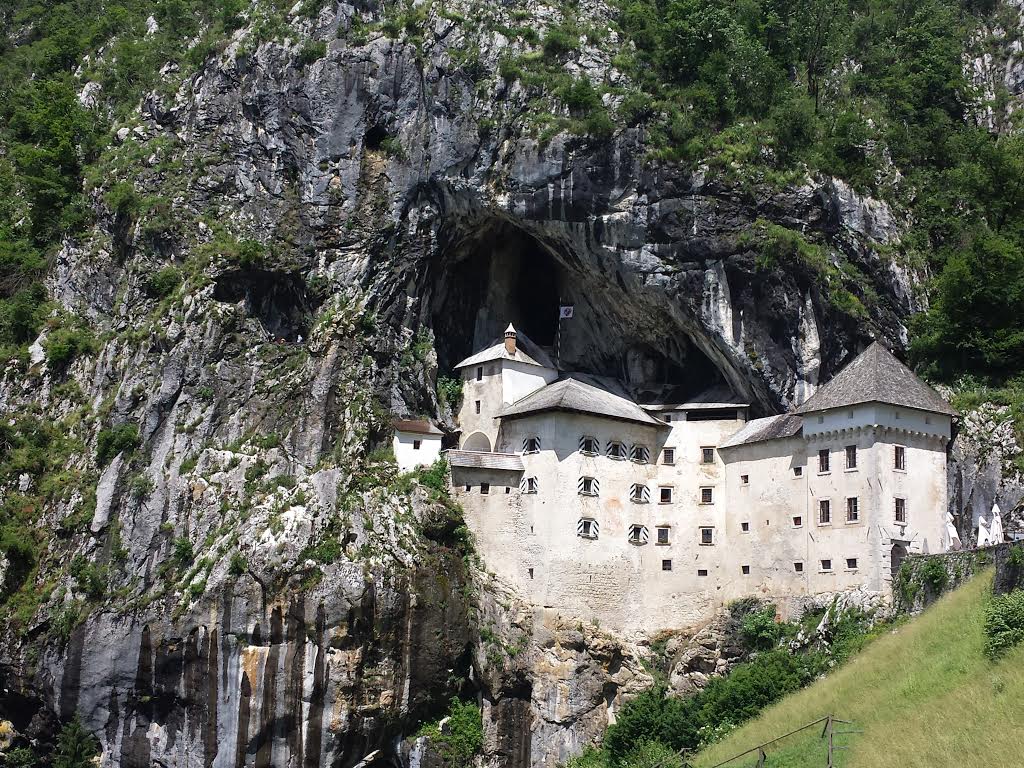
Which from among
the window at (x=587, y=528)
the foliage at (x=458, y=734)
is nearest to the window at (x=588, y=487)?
the window at (x=587, y=528)

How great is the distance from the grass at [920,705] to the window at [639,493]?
14427 millimetres

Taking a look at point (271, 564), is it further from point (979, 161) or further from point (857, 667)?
point (979, 161)

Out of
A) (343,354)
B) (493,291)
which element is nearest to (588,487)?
(343,354)

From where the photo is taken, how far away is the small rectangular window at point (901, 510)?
193 feet

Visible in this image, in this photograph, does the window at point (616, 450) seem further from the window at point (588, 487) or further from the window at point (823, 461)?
the window at point (823, 461)

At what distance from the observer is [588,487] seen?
66.0m

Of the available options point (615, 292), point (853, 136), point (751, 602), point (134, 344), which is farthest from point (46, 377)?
point (853, 136)

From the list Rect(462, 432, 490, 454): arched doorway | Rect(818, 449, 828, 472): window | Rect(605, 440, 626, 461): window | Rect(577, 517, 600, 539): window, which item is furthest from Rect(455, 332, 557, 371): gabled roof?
Rect(818, 449, 828, 472): window

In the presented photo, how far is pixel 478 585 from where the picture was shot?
65625mm

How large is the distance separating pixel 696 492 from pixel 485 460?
35.1ft

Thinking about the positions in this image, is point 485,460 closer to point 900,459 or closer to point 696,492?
point 696,492

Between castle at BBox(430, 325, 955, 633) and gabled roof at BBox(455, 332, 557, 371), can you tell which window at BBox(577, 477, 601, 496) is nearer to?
castle at BBox(430, 325, 955, 633)

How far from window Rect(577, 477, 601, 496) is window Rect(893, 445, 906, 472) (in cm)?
1454

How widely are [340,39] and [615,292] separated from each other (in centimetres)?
2148
